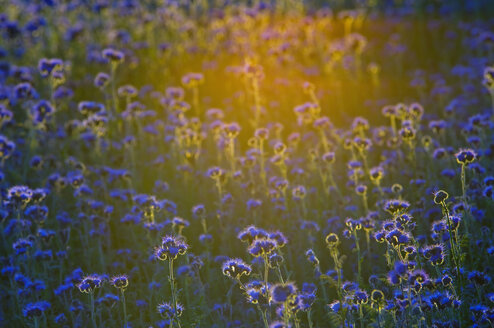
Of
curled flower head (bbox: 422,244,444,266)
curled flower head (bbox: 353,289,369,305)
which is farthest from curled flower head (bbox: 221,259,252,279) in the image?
curled flower head (bbox: 422,244,444,266)

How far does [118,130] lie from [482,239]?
4.89m

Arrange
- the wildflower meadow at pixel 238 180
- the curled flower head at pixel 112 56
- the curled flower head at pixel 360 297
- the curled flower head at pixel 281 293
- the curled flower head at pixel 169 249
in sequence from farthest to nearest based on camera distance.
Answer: the curled flower head at pixel 112 56 → the wildflower meadow at pixel 238 180 → the curled flower head at pixel 169 249 → the curled flower head at pixel 360 297 → the curled flower head at pixel 281 293

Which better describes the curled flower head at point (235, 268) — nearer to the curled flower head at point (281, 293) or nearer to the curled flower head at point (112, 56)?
the curled flower head at point (281, 293)

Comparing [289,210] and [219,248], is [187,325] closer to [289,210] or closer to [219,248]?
[219,248]

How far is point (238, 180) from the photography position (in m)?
6.39

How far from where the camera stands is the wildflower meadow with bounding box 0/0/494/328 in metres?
4.24

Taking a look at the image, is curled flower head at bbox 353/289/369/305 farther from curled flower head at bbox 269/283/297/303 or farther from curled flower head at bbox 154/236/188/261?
curled flower head at bbox 154/236/188/261

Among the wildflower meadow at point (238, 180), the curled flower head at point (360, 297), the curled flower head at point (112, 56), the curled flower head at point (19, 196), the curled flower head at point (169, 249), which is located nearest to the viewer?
the curled flower head at point (360, 297)

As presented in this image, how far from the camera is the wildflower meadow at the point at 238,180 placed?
4242 mm

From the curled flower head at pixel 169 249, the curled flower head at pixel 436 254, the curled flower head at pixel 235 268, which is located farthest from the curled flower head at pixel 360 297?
the curled flower head at pixel 169 249

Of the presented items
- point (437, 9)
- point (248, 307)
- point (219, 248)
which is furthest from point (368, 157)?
point (437, 9)

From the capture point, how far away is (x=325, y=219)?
6.14m

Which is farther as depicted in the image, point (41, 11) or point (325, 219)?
point (41, 11)

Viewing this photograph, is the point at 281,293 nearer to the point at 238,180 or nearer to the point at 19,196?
the point at 19,196
